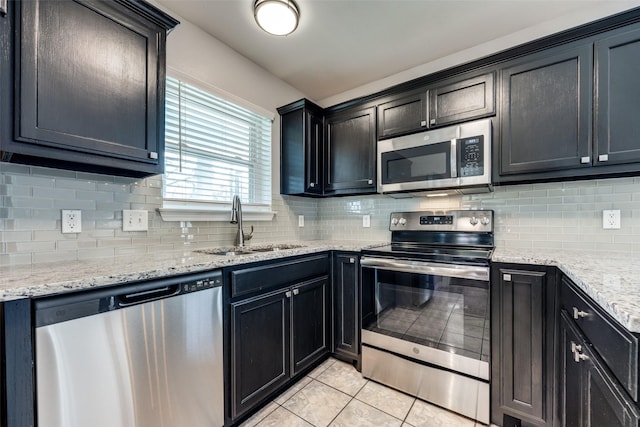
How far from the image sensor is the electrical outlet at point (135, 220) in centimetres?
159

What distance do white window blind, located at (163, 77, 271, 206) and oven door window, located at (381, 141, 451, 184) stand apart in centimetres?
110

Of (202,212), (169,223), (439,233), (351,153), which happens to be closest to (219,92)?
(202,212)

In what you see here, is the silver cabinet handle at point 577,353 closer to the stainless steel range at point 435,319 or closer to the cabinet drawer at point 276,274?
the stainless steel range at point 435,319

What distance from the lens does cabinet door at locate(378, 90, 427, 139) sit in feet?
7.01

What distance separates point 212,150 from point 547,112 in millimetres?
2295

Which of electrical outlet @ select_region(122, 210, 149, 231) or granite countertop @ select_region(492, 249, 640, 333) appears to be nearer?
granite countertop @ select_region(492, 249, 640, 333)

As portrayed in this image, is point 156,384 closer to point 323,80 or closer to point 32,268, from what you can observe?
point 32,268

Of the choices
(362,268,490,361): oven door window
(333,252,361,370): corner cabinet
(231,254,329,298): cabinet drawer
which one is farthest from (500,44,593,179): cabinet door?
(231,254,329,298): cabinet drawer

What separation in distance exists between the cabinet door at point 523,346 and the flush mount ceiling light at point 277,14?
1964 mm

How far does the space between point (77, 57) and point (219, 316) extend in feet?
4.43

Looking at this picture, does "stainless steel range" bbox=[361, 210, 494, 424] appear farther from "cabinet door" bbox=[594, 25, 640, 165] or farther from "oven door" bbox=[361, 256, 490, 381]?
"cabinet door" bbox=[594, 25, 640, 165]

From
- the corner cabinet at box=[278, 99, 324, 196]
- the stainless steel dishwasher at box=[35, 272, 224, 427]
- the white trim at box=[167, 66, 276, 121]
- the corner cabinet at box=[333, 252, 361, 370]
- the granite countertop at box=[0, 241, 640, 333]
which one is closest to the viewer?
the granite countertop at box=[0, 241, 640, 333]

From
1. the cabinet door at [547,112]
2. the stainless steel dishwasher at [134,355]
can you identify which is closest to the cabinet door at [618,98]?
the cabinet door at [547,112]

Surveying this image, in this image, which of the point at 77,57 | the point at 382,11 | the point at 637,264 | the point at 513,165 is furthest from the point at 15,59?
the point at 637,264
